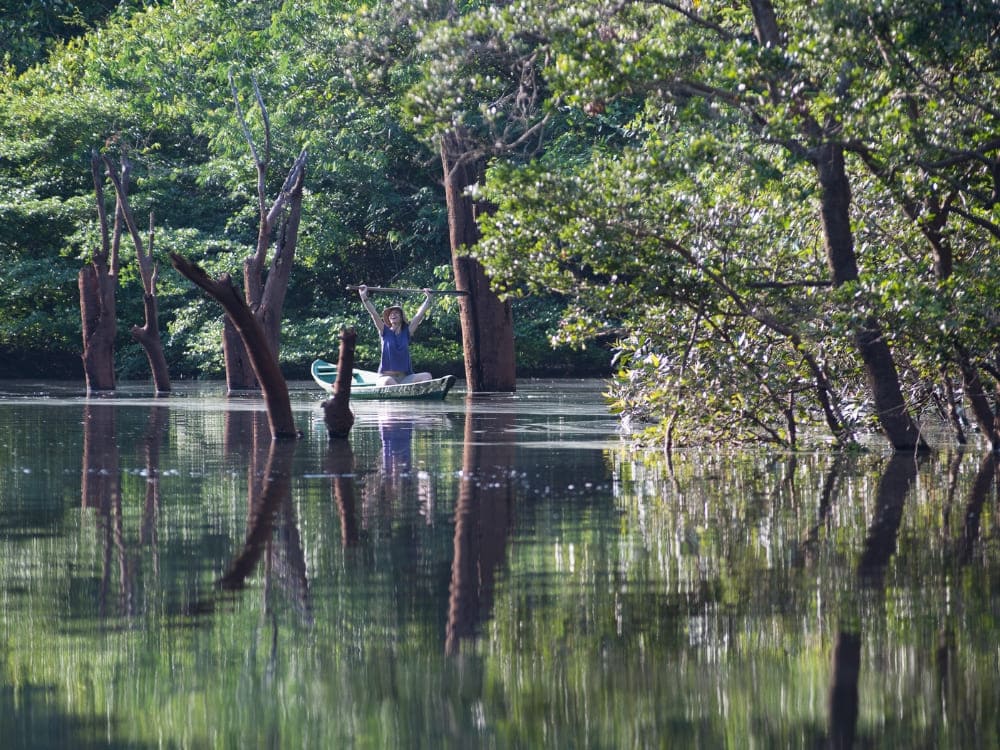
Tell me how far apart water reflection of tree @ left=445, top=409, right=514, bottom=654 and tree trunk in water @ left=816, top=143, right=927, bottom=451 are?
3083mm

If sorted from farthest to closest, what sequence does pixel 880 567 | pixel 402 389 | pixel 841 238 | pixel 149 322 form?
1. pixel 149 322
2. pixel 402 389
3. pixel 841 238
4. pixel 880 567

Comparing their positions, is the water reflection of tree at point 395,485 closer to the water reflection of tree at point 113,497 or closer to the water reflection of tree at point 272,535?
the water reflection of tree at point 272,535

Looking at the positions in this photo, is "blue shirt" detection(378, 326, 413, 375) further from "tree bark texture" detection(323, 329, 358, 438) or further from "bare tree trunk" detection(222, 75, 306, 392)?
"tree bark texture" detection(323, 329, 358, 438)

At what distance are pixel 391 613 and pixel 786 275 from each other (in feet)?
30.5

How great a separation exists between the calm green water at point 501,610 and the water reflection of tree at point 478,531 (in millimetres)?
31

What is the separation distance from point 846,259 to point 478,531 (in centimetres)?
595

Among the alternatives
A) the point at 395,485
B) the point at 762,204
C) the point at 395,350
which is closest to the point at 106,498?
the point at 395,485

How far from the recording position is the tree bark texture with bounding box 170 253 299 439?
49.8 feet

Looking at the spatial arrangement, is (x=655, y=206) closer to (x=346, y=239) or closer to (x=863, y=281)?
(x=863, y=281)

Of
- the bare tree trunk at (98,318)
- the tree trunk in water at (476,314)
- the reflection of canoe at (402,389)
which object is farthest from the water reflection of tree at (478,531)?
the bare tree trunk at (98,318)

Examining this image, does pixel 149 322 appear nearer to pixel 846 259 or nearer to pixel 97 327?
pixel 97 327

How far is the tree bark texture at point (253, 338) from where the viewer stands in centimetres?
1517

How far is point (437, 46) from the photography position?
14.2 metres

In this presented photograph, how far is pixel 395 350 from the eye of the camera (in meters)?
30.8
